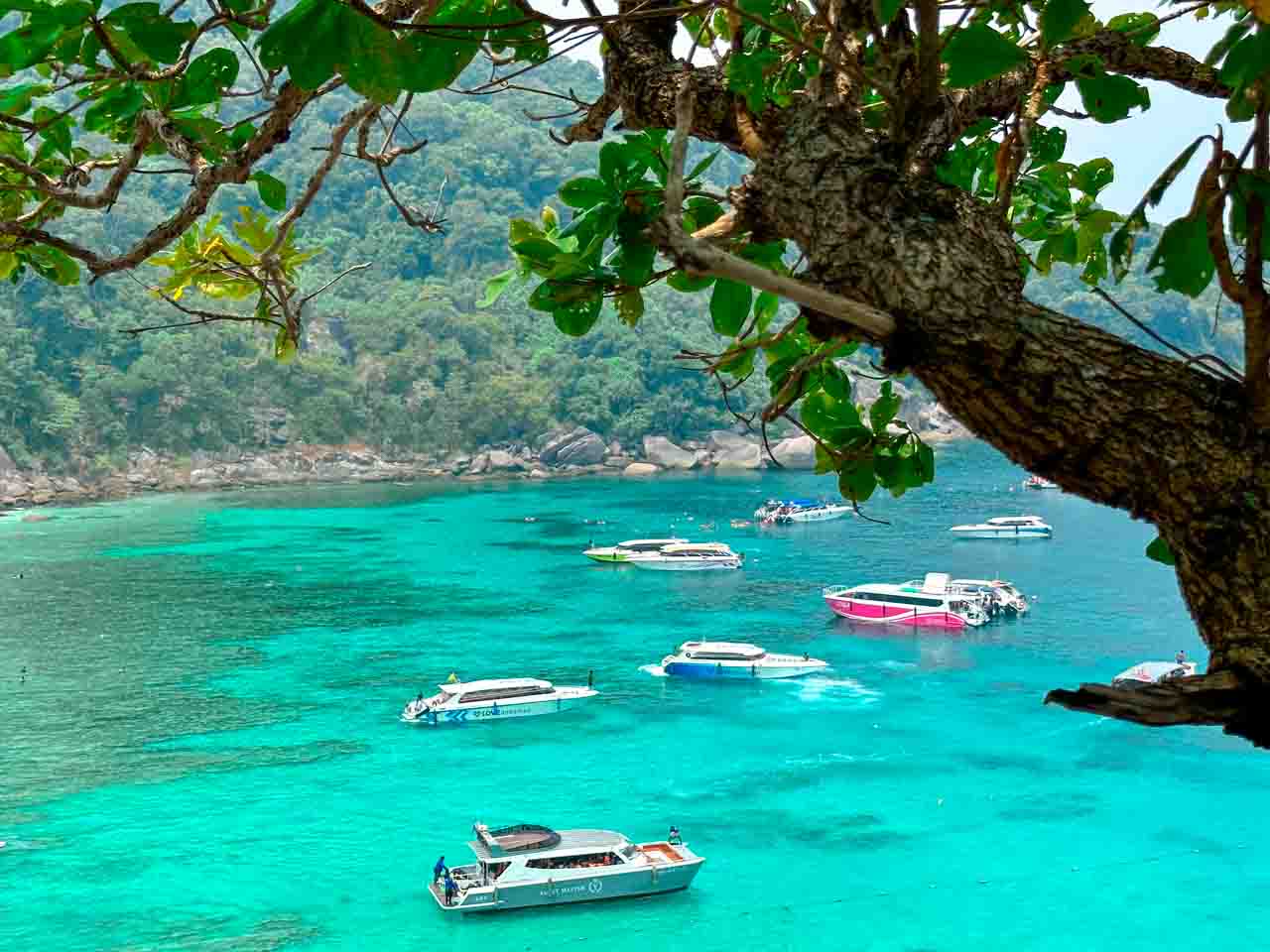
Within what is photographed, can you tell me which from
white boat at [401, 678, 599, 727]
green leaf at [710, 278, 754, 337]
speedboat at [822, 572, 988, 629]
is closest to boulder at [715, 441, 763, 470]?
speedboat at [822, 572, 988, 629]

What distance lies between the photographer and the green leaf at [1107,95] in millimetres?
1149

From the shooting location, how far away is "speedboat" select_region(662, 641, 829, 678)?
18.1 meters

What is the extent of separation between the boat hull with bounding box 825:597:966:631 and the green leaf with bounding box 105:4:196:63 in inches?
837

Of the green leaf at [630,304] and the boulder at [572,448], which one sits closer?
the green leaf at [630,304]

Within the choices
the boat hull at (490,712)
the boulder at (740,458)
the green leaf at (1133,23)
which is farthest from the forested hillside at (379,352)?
the green leaf at (1133,23)

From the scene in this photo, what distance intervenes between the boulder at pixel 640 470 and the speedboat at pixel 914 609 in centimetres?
1987

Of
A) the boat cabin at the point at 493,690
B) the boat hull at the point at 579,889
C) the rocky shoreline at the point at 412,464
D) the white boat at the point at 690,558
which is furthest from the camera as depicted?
the rocky shoreline at the point at 412,464

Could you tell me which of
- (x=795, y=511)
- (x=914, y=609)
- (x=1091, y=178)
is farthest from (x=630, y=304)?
(x=795, y=511)

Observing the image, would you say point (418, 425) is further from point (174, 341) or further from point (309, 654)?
point (309, 654)

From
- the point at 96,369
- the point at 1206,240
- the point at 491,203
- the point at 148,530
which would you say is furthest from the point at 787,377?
the point at 491,203

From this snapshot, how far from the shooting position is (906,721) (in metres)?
16.1

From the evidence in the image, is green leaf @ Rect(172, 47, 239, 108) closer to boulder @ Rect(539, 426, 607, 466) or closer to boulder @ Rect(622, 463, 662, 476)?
boulder @ Rect(622, 463, 662, 476)

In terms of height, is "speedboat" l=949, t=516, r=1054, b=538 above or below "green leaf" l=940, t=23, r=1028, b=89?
below

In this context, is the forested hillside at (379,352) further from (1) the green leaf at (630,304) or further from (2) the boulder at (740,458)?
(1) the green leaf at (630,304)
